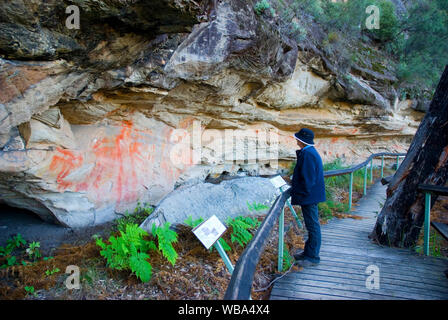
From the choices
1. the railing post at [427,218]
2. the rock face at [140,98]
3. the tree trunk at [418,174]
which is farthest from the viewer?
the tree trunk at [418,174]

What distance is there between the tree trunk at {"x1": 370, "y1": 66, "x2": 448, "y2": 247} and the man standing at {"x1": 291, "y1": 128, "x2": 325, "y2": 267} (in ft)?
5.45

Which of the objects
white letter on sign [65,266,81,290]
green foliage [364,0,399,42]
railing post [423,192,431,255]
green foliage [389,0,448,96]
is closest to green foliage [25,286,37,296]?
white letter on sign [65,266,81,290]

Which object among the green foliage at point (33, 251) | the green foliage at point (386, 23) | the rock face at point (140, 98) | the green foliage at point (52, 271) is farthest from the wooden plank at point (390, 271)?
the green foliage at point (386, 23)

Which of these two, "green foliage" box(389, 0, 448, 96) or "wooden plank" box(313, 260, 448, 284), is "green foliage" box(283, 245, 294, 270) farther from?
"green foliage" box(389, 0, 448, 96)

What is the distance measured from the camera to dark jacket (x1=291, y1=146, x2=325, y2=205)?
3.73 m

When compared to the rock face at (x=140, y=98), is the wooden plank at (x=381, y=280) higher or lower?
lower

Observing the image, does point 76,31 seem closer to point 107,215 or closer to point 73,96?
point 73,96

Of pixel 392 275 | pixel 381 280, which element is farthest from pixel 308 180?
pixel 392 275

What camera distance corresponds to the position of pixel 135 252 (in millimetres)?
3812

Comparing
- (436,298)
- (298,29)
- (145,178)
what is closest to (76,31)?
(145,178)

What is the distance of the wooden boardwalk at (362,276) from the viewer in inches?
127

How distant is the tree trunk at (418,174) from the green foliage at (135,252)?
353cm

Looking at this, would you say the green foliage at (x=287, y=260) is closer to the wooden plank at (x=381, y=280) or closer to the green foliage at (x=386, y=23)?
the wooden plank at (x=381, y=280)

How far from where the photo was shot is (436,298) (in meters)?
3.15
